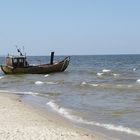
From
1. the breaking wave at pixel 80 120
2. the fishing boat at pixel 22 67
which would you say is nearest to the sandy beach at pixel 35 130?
the breaking wave at pixel 80 120

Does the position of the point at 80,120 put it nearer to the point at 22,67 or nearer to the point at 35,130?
the point at 35,130

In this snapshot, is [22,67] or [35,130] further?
[22,67]

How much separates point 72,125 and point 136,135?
7.57 ft

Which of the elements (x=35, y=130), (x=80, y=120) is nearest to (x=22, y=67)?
(x=80, y=120)

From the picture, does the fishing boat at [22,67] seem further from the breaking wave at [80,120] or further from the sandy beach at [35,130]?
the sandy beach at [35,130]

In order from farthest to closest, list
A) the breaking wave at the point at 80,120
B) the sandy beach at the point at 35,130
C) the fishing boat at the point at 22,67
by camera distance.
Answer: the fishing boat at the point at 22,67
the breaking wave at the point at 80,120
the sandy beach at the point at 35,130

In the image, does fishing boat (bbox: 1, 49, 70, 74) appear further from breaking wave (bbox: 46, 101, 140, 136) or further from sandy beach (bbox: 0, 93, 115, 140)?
sandy beach (bbox: 0, 93, 115, 140)

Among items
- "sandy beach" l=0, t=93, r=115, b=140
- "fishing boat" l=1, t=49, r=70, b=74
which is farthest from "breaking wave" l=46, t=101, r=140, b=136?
"fishing boat" l=1, t=49, r=70, b=74

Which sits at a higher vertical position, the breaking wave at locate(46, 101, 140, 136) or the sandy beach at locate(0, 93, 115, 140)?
the sandy beach at locate(0, 93, 115, 140)

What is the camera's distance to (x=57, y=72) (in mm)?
46812

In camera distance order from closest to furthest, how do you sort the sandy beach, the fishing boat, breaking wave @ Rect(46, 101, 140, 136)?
the sandy beach, breaking wave @ Rect(46, 101, 140, 136), the fishing boat

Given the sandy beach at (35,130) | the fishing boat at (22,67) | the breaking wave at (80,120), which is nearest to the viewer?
the sandy beach at (35,130)

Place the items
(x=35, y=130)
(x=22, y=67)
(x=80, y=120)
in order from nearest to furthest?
(x=35, y=130) → (x=80, y=120) → (x=22, y=67)

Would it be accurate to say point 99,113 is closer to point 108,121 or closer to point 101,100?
point 108,121
